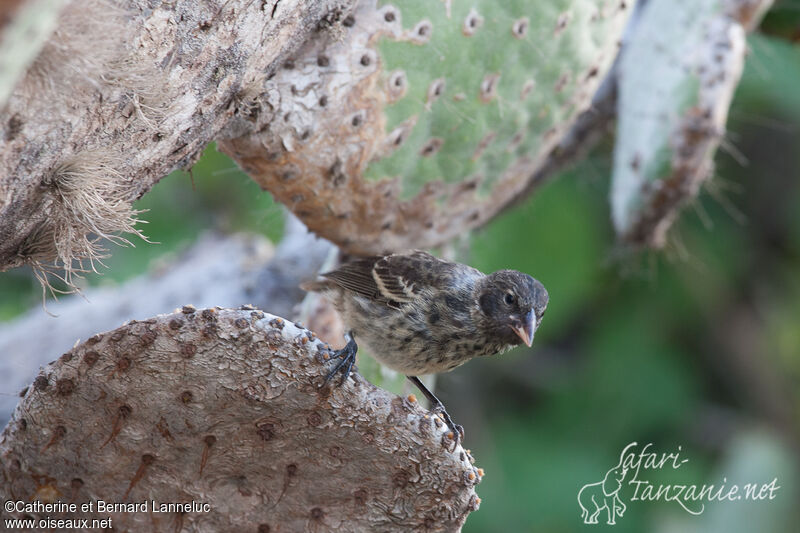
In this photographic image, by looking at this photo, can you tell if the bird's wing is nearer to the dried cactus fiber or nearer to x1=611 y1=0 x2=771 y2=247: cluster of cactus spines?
the dried cactus fiber

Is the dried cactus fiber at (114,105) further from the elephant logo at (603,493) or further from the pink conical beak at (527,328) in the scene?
the elephant logo at (603,493)

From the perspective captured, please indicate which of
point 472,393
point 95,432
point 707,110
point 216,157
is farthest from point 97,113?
point 472,393

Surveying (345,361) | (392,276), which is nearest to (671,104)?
(392,276)

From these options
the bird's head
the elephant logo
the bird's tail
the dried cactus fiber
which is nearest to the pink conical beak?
the bird's head

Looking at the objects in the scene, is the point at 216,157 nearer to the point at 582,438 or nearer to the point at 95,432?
the point at 582,438

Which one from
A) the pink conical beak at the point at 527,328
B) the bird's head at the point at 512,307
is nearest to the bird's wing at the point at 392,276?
the bird's head at the point at 512,307

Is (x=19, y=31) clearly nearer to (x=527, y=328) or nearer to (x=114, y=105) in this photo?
(x=114, y=105)

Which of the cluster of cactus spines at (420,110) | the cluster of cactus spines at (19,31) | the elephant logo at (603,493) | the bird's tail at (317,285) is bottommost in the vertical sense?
the elephant logo at (603,493)
